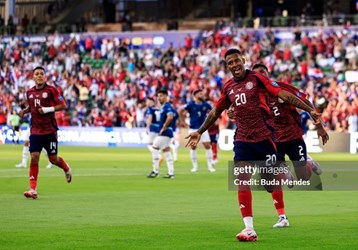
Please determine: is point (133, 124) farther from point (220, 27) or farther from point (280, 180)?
point (280, 180)

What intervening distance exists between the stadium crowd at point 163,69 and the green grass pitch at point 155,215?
62.0ft

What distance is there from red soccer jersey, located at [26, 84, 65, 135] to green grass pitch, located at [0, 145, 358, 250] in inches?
52.8

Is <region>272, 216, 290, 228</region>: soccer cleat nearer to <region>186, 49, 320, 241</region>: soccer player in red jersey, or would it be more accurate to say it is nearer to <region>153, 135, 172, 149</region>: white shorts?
<region>186, 49, 320, 241</region>: soccer player in red jersey

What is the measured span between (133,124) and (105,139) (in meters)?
1.56

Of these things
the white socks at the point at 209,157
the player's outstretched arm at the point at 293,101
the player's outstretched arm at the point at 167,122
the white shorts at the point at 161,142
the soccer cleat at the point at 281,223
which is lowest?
the white socks at the point at 209,157

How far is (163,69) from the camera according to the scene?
5597 centimetres

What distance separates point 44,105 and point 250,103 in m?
8.19

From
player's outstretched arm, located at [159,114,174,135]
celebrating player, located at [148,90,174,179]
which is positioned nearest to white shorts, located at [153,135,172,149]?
celebrating player, located at [148,90,174,179]

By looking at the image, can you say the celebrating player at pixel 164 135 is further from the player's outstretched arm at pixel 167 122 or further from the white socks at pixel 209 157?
the white socks at pixel 209 157

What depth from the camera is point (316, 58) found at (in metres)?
50.2

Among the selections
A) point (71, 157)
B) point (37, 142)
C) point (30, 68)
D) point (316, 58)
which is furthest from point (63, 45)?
point (37, 142)

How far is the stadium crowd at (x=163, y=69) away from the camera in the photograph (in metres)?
48.4

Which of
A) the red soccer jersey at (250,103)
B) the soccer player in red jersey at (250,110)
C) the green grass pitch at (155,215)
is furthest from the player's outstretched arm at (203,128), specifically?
the green grass pitch at (155,215)

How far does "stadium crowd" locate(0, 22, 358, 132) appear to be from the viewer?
159 feet
